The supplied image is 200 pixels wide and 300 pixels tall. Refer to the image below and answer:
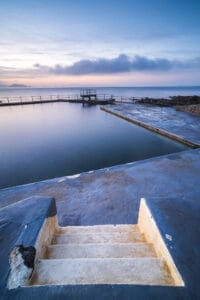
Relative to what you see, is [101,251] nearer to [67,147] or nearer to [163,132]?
[67,147]

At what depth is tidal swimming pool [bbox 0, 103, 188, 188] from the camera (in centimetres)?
595

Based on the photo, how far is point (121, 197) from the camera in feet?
10.7

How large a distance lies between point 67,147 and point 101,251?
712 centimetres

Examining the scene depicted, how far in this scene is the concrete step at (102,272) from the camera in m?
0.94

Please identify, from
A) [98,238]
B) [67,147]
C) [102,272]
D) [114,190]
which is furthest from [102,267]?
[67,147]

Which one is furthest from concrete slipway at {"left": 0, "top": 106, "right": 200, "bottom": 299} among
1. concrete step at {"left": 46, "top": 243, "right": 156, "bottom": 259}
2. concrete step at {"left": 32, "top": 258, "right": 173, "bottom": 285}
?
concrete step at {"left": 46, "top": 243, "right": 156, "bottom": 259}

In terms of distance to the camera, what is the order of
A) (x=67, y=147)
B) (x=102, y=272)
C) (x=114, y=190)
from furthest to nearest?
(x=67, y=147) → (x=114, y=190) → (x=102, y=272)

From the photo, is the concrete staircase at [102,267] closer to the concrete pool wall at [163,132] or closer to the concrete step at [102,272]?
the concrete step at [102,272]

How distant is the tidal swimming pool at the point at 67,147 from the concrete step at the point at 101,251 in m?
4.36

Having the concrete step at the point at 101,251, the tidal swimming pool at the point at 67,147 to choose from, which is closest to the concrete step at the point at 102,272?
the concrete step at the point at 101,251

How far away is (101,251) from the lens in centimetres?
132

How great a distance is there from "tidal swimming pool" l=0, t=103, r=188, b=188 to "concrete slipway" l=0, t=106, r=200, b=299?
1.72 metres

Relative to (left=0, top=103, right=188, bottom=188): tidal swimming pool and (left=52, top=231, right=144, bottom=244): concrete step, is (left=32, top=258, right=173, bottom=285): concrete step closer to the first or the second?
(left=52, top=231, right=144, bottom=244): concrete step

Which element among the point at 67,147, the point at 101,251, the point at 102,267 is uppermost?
the point at 102,267
